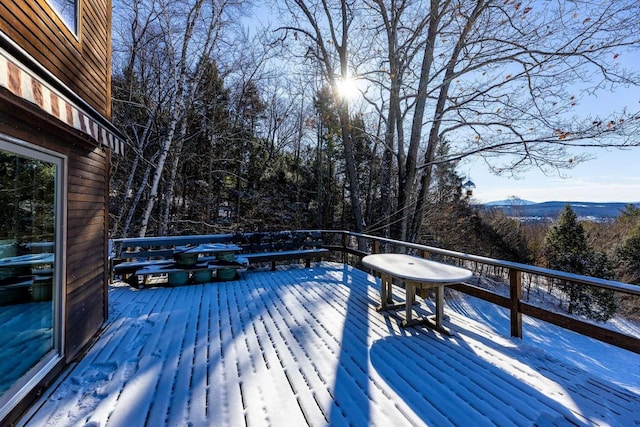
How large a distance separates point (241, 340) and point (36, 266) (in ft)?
5.54

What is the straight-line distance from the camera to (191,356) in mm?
2512

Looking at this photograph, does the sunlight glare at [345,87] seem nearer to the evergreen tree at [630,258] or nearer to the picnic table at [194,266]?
the picnic table at [194,266]

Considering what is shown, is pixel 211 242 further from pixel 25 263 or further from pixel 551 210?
pixel 551 210

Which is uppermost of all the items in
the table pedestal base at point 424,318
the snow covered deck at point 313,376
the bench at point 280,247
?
the bench at point 280,247

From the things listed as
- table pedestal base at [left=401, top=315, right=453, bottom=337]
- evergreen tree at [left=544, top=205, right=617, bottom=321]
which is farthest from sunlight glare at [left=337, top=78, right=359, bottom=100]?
evergreen tree at [left=544, top=205, right=617, bottom=321]

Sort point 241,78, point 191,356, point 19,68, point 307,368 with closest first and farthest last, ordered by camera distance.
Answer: point 19,68, point 307,368, point 191,356, point 241,78

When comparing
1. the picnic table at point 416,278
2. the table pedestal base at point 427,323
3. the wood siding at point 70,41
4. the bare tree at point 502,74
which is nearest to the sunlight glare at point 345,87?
the bare tree at point 502,74

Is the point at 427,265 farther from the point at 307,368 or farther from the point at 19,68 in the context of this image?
the point at 19,68

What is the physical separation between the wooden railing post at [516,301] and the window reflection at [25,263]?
13.1 feet

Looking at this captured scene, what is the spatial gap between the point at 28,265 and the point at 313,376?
217cm

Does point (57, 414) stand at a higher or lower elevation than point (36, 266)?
lower

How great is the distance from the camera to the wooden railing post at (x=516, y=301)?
2934mm

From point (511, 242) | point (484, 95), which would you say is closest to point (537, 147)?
point (484, 95)

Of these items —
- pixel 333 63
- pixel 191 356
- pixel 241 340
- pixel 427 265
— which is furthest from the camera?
pixel 333 63
